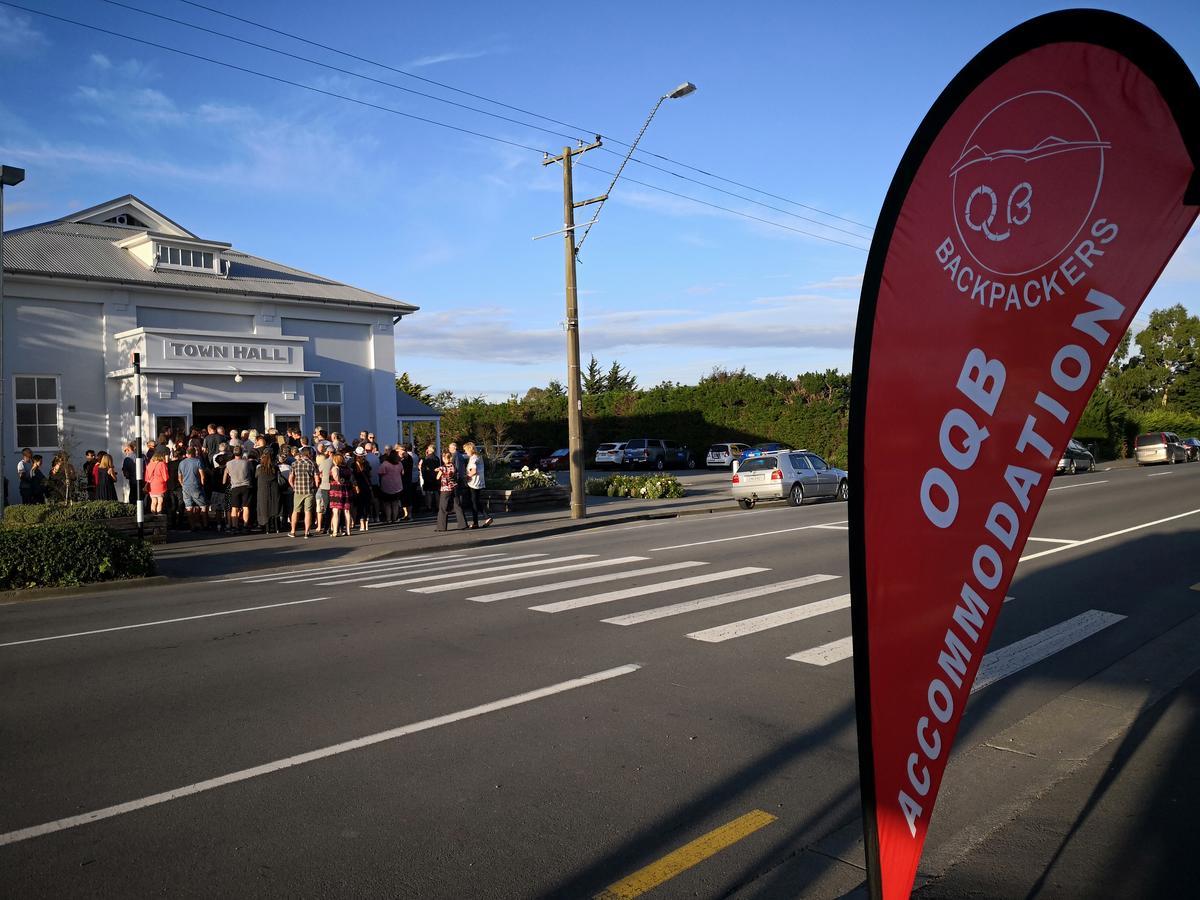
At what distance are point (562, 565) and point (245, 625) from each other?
506 centimetres

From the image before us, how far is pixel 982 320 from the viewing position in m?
2.48

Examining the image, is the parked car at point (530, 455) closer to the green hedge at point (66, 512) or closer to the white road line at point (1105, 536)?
the green hedge at point (66, 512)

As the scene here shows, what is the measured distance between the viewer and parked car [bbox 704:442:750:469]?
44500 mm

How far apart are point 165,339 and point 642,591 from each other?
18.4 metres

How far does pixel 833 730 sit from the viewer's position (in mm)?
5785

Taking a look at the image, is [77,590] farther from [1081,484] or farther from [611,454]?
[611,454]

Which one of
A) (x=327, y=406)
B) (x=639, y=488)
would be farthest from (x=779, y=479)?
(x=327, y=406)

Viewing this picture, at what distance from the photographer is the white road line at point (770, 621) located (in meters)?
8.36

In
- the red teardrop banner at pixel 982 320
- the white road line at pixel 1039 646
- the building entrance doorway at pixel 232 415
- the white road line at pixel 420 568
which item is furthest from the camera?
the building entrance doorway at pixel 232 415

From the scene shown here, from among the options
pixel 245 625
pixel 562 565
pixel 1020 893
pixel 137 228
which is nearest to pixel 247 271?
pixel 137 228

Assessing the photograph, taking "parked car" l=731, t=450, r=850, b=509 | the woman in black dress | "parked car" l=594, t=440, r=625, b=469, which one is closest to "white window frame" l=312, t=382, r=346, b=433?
the woman in black dress

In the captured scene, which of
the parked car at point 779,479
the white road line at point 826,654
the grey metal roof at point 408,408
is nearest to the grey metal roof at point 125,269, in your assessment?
the grey metal roof at point 408,408

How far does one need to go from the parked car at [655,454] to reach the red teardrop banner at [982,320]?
143ft

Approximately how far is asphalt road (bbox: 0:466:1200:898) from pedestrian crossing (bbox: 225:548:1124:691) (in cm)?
6
